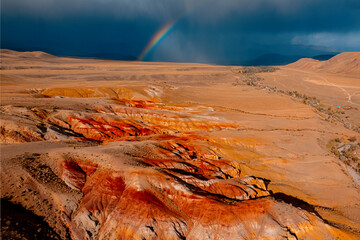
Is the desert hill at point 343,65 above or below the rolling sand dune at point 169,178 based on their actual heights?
above

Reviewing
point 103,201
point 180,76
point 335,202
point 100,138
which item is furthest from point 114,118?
point 180,76

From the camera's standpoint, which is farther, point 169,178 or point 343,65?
point 343,65

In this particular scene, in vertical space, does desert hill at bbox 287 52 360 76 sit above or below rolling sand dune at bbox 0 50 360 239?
above

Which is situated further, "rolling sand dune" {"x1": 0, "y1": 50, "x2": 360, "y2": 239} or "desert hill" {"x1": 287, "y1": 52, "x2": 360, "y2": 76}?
"desert hill" {"x1": 287, "y1": 52, "x2": 360, "y2": 76}

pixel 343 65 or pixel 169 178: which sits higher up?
pixel 343 65

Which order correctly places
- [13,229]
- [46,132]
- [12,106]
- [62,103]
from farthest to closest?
[62,103]
[12,106]
[46,132]
[13,229]

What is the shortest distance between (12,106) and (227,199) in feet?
100

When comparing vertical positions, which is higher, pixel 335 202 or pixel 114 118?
pixel 114 118

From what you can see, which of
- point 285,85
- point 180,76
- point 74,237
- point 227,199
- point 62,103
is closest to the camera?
point 74,237

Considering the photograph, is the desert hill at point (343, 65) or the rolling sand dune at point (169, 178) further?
the desert hill at point (343, 65)

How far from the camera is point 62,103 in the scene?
36469mm

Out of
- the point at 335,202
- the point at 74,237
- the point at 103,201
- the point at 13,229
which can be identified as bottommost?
the point at 335,202

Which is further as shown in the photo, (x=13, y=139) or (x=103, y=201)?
(x=13, y=139)

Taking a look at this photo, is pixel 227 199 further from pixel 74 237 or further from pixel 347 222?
pixel 74 237
